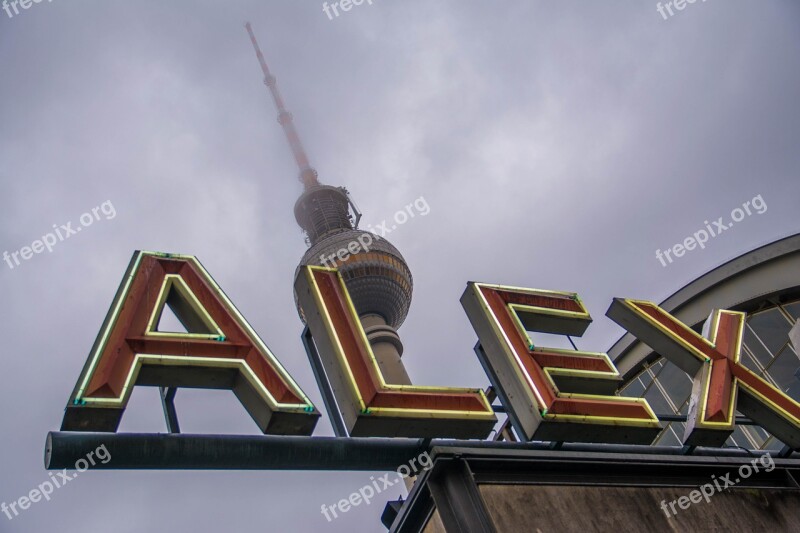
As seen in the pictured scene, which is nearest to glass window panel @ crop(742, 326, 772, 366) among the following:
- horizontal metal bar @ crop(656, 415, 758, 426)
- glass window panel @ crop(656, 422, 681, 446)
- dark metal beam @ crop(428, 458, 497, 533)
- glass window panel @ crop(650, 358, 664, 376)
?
glass window panel @ crop(650, 358, 664, 376)

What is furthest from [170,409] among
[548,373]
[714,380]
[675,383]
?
[675,383]

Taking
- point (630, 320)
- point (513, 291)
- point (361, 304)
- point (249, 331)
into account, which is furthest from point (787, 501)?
point (361, 304)

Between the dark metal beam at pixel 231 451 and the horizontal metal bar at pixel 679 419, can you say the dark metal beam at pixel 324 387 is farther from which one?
the horizontal metal bar at pixel 679 419

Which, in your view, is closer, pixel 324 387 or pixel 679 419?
pixel 324 387

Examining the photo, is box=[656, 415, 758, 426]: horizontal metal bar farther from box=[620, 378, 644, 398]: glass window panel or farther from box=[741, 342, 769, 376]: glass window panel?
box=[620, 378, 644, 398]: glass window panel

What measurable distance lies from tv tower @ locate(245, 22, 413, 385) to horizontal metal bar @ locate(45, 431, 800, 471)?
3869 centimetres

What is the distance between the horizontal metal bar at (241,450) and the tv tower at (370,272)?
127 ft

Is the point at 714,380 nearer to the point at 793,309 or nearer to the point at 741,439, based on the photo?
the point at 793,309

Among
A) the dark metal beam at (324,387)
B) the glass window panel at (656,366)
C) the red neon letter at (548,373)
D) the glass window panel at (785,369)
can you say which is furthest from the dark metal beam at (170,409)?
the glass window panel at (656,366)

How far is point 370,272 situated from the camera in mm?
57938

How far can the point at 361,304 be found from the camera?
56.7 meters

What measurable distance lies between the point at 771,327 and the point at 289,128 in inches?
2906

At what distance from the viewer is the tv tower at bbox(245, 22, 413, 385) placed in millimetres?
54000

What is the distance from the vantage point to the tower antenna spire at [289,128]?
8125 centimetres
